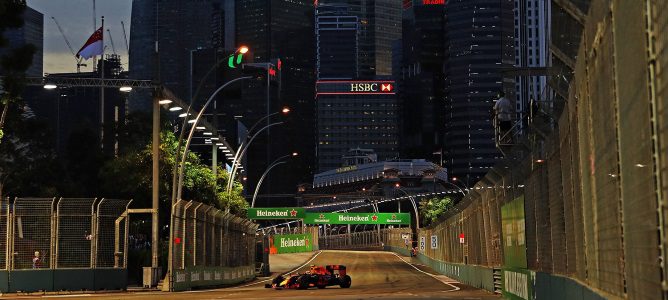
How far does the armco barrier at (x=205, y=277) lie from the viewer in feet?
152

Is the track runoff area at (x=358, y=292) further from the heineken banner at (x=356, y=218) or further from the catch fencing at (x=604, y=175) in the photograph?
the heineken banner at (x=356, y=218)

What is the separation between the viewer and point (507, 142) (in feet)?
125

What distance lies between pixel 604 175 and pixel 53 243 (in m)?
35.9

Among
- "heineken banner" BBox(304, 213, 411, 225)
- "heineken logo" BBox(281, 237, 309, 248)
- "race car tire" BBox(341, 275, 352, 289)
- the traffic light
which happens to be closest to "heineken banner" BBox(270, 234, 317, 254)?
"heineken logo" BBox(281, 237, 309, 248)

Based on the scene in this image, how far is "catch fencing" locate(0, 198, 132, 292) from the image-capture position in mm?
43219

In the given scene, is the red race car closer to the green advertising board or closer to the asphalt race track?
the asphalt race track

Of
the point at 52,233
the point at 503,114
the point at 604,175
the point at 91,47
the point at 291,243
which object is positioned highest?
the point at 91,47

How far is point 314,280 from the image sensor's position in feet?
171

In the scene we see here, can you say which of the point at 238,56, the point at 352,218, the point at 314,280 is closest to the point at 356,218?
the point at 352,218

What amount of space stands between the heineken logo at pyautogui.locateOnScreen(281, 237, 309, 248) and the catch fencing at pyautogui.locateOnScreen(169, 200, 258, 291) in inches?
3149

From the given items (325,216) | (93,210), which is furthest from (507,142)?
(325,216)

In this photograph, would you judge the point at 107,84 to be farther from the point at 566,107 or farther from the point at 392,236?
the point at 392,236

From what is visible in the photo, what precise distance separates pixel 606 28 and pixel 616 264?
7.74ft

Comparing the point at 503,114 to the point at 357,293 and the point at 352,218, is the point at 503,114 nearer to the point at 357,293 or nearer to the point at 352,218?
the point at 357,293
